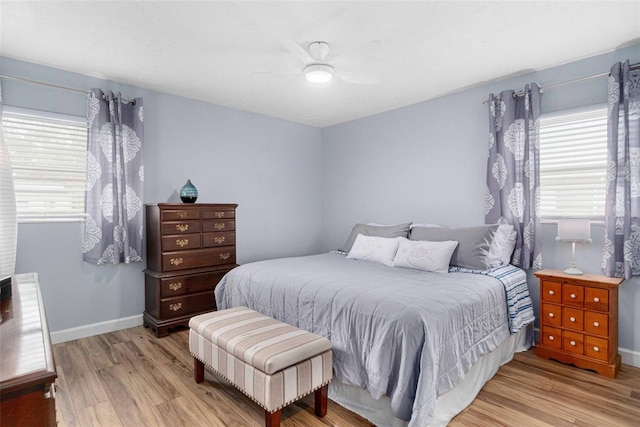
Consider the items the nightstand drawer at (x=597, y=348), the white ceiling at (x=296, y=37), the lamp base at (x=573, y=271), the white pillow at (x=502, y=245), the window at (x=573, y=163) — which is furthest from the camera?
the white pillow at (x=502, y=245)

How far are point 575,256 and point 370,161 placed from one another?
2.51 m

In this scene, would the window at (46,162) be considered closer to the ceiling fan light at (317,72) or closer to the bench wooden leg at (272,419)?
the ceiling fan light at (317,72)

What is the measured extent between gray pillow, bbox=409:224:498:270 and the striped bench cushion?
1.61 m

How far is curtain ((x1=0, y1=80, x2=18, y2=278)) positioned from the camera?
3.61 feet

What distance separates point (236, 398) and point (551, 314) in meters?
2.51

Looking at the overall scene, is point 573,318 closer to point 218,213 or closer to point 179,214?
point 218,213

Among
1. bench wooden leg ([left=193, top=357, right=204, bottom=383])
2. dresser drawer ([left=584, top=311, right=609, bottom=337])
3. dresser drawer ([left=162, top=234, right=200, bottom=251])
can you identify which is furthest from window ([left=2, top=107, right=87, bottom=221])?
dresser drawer ([left=584, top=311, right=609, bottom=337])

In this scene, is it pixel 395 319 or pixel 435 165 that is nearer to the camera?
pixel 395 319

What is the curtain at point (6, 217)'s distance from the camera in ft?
3.61

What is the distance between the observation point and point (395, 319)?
6.01 feet

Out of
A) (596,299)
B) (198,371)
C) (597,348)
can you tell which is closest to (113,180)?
(198,371)

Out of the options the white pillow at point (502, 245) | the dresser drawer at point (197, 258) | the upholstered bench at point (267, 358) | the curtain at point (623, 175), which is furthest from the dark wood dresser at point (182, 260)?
the curtain at point (623, 175)

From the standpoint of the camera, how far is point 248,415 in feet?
6.61

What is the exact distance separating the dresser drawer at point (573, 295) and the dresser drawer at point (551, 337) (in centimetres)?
26
